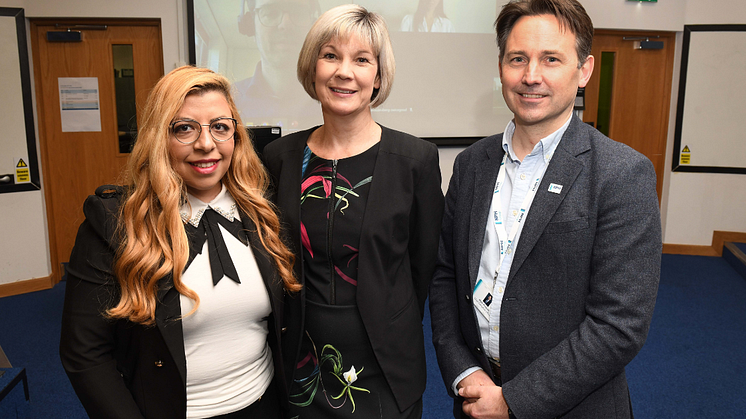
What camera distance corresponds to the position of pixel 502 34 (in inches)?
54.7

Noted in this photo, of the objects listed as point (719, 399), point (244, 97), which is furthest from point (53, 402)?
point (719, 399)

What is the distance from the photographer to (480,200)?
1.41m

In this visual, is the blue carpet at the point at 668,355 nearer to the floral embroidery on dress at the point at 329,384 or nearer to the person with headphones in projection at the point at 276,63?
the floral embroidery on dress at the point at 329,384

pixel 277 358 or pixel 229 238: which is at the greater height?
pixel 229 238

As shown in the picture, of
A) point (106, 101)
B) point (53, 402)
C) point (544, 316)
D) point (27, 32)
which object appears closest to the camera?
point (544, 316)

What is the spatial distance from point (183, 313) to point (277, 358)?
1.12 ft

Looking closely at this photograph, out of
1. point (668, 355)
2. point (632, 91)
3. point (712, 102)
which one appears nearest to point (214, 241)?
point (668, 355)

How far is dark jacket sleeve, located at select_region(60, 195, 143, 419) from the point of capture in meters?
1.17

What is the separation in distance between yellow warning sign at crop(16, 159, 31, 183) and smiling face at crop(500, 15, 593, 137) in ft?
15.0

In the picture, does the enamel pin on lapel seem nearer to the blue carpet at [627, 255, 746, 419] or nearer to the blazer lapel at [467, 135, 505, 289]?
the blazer lapel at [467, 135, 505, 289]

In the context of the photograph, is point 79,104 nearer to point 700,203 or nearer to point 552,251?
point 552,251

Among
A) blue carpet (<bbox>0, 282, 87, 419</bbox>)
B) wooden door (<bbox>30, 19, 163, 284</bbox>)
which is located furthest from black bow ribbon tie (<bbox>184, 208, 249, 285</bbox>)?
wooden door (<bbox>30, 19, 163, 284</bbox>)

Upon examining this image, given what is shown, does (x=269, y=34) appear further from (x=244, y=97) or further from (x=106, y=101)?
(x=106, y=101)

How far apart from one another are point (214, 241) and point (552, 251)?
893 millimetres
